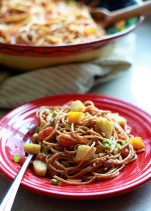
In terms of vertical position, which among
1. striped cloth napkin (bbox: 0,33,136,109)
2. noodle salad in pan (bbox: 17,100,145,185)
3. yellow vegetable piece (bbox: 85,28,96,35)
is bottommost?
striped cloth napkin (bbox: 0,33,136,109)

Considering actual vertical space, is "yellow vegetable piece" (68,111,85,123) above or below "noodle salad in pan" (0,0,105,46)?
above

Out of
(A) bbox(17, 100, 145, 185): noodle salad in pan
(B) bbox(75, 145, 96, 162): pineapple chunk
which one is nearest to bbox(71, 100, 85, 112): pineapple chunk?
(A) bbox(17, 100, 145, 185): noodle salad in pan

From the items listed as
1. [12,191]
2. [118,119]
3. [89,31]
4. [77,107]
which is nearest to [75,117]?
[77,107]

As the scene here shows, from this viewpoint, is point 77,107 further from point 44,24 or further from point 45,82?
point 44,24

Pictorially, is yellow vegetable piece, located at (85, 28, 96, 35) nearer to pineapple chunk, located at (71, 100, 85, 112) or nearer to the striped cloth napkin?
the striped cloth napkin

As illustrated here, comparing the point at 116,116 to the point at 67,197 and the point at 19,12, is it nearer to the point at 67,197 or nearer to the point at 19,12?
the point at 67,197

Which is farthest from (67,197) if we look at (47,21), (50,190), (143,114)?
(47,21)

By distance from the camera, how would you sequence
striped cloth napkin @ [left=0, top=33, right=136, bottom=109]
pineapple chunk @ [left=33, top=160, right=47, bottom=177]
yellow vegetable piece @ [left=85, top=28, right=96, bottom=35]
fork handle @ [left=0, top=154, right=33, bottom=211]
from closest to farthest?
fork handle @ [left=0, top=154, right=33, bottom=211], pineapple chunk @ [left=33, top=160, right=47, bottom=177], striped cloth napkin @ [left=0, top=33, right=136, bottom=109], yellow vegetable piece @ [left=85, top=28, right=96, bottom=35]

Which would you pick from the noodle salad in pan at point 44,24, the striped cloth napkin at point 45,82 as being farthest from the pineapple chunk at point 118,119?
the noodle salad in pan at point 44,24
